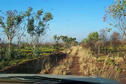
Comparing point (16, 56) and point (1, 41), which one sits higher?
point (1, 41)

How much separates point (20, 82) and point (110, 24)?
9591 millimetres

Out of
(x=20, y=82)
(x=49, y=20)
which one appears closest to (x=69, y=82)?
(x=20, y=82)

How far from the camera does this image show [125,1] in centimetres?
952

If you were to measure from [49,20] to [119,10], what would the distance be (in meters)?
8.95

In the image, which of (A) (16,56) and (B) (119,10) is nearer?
(B) (119,10)

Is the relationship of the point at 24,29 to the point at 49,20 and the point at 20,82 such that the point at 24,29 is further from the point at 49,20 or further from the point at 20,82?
the point at 20,82

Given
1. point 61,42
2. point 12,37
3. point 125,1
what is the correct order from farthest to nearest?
point 61,42 < point 12,37 < point 125,1

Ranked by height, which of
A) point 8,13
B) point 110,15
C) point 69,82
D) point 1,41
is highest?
point 8,13

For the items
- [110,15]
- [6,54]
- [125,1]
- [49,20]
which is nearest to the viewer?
[125,1]

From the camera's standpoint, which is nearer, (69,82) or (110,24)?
(69,82)

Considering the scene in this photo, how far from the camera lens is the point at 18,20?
1485 centimetres

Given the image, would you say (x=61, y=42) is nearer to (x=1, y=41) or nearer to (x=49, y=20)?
(x=49, y=20)

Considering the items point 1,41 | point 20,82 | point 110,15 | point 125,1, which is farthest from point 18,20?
point 20,82

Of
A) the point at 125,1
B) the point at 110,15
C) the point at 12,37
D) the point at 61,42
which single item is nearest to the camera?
the point at 125,1
